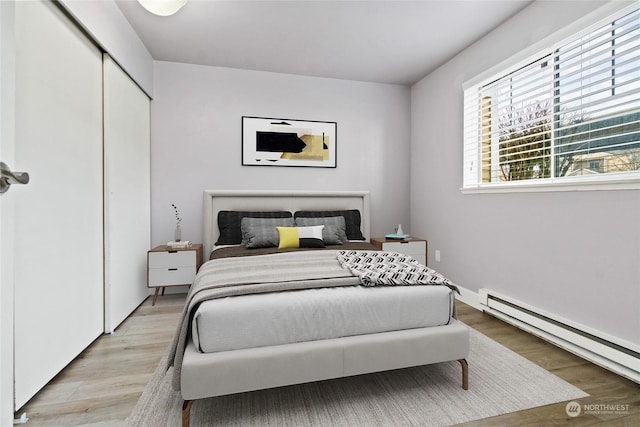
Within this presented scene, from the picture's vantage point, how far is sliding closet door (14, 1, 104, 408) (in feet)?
5.05

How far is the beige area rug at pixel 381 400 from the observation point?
1.47 meters

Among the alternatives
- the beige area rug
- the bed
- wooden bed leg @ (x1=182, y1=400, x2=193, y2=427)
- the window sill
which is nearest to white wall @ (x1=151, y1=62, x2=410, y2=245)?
the window sill

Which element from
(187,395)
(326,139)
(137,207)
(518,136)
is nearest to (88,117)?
(137,207)

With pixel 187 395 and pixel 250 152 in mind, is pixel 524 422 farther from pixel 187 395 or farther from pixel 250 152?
pixel 250 152

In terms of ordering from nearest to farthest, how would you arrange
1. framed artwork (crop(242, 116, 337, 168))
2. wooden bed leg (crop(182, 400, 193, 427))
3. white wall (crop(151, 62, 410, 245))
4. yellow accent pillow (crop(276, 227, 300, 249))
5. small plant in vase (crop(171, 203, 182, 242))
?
wooden bed leg (crop(182, 400, 193, 427)) < yellow accent pillow (crop(276, 227, 300, 249)) < small plant in vase (crop(171, 203, 182, 242)) < white wall (crop(151, 62, 410, 245)) < framed artwork (crop(242, 116, 337, 168))

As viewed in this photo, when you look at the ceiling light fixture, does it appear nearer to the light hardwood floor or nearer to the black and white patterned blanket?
the black and white patterned blanket

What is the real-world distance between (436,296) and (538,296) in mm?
1209

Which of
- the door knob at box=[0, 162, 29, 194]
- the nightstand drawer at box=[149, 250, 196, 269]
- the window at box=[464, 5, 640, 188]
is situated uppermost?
the window at box=[464, 5, 640, 188]

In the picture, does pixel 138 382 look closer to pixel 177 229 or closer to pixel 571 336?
pixel 177 229

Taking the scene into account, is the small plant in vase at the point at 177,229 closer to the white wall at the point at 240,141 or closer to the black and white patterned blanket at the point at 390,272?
the white wall at the point at 240,141

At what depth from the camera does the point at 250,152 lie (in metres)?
3.69

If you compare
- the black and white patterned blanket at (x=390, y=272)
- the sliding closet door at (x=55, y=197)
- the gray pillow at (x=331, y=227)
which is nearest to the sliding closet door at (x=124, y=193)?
the sliding closet door at (x=55, y=197)

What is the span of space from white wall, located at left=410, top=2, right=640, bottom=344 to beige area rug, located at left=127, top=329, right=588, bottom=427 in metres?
0.61

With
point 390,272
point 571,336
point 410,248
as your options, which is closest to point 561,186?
point 571,336
